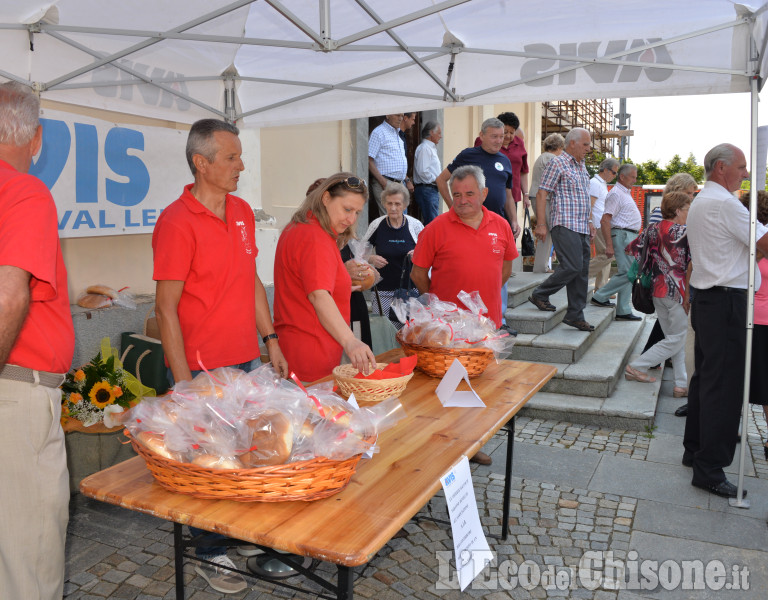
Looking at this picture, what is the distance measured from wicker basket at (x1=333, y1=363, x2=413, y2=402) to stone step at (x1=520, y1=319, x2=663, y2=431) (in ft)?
10.7

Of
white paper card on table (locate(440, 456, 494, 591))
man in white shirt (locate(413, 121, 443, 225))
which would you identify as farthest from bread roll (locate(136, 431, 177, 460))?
man in white shirt (locate(413, 121, 443, 225))

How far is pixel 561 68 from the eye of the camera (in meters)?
3.97

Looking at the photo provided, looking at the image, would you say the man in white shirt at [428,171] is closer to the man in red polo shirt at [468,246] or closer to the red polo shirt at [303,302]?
the man in red polo shirt at [468,246]

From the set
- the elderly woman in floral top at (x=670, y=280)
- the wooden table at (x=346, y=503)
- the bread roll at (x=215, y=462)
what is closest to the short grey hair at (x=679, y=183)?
the elderly woman in floral top at (x=670, y=280)

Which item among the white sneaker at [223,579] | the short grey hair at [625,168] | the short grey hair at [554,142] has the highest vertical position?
the short grey hair at [554,142]

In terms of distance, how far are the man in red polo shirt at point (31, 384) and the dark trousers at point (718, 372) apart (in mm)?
3342

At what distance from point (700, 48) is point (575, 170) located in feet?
9.01

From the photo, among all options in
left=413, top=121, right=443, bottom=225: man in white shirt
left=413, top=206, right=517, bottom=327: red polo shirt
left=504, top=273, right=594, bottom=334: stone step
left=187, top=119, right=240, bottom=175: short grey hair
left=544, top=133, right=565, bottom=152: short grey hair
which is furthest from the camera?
left=544, top=133, right=565, bottom=152: short grey hair

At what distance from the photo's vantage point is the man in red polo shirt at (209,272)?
2.57 m

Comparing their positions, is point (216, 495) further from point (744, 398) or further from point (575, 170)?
point (575, 170)

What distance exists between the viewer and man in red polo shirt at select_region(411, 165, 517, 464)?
409 centimetres

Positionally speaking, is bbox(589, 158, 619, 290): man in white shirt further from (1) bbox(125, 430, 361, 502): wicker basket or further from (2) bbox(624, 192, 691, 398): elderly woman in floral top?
(1) bbox(125, 430, 361, 502): wicker basket

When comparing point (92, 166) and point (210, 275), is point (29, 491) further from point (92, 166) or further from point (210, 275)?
point (92, 166)

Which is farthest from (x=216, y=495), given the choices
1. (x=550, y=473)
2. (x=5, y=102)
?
(x=550, y=473)
